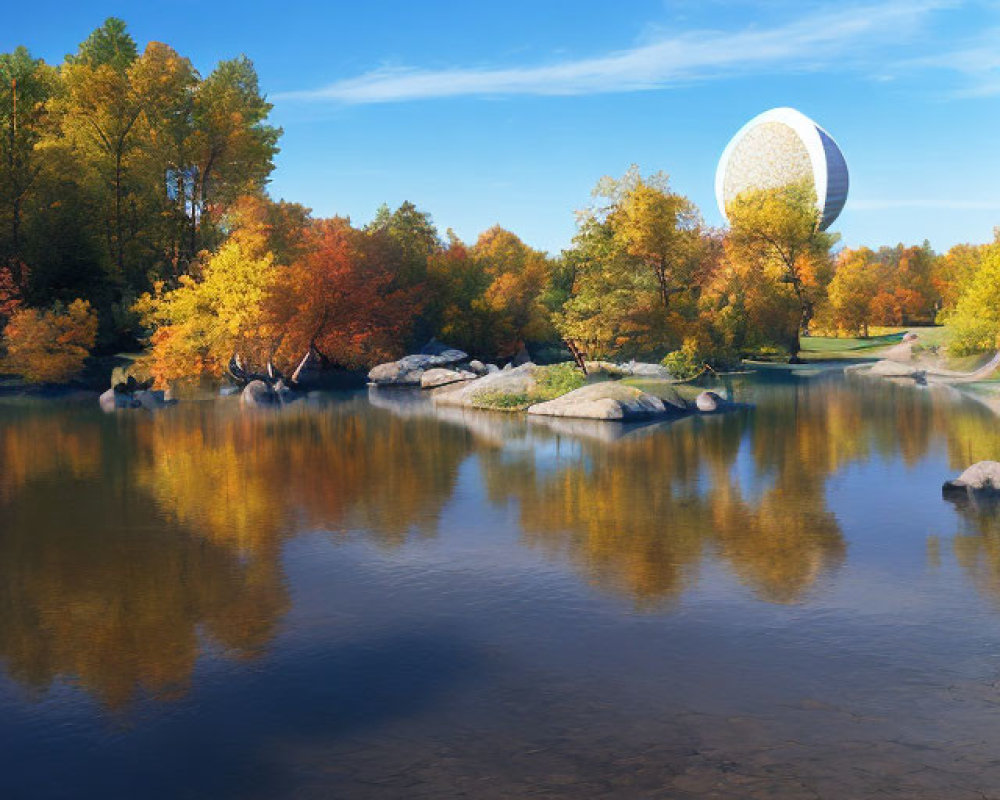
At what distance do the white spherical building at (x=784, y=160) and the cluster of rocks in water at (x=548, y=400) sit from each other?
6740 cm

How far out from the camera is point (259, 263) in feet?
150

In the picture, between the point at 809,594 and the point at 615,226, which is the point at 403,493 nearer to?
the point at 809,594

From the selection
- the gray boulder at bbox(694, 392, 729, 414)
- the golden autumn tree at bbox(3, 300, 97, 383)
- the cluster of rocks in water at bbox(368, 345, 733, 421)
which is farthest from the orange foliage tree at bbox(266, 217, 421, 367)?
the gray boulder at bbox(694, 392, 729, 414)

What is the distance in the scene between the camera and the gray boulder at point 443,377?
51.4 meters

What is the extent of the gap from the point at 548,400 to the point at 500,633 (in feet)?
87.9

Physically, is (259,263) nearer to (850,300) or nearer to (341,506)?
(341,506)

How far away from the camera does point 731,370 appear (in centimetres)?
5962

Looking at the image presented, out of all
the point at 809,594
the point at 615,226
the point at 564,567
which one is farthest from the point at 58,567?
the point at 615,226

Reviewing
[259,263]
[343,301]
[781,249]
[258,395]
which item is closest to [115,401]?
[258,395]

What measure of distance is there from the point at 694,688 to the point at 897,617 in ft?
12.0

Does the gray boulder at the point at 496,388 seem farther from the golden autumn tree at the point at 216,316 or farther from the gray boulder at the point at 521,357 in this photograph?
the gray boulder at the point at 521,357

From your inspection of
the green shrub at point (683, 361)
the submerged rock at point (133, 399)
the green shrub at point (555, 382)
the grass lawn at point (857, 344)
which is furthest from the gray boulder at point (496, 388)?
the grass lawn at point (857, 344)

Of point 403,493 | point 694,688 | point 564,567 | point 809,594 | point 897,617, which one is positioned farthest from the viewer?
point 403,493

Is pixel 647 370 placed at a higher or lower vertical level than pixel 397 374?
higher
